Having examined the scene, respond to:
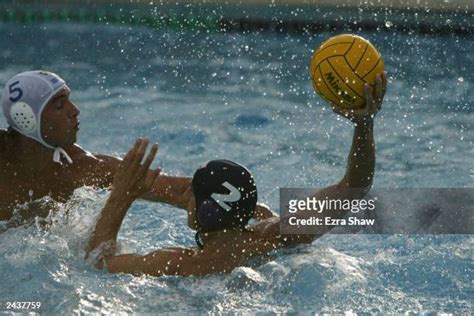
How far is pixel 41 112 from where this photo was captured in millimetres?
Answer: 4180

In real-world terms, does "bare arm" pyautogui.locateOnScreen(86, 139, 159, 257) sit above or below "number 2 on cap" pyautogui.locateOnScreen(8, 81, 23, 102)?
below

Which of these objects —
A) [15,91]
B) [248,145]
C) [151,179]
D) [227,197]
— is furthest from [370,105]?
[248,145]

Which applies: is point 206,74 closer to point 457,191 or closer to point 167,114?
point 167,114

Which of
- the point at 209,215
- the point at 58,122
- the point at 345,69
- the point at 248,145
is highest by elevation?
the point at 345,69

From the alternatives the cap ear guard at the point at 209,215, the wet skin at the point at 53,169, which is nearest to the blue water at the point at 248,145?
the wet skin at the point at 53,169

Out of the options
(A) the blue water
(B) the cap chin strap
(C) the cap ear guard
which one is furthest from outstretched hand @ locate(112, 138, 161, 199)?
(B) the cap chin strap

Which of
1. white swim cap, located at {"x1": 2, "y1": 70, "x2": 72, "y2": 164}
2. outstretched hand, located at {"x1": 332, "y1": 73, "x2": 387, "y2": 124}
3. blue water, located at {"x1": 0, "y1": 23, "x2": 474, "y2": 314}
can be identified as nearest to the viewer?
outstretched hand, located at {"x1": 332, "y1": 73, "x2": 387, "y2": 124}

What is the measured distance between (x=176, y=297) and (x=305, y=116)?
10.7 feet

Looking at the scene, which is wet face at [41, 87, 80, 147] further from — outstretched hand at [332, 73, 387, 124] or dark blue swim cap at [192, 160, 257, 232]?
outstretched hand at [332, 73, 387, 124]

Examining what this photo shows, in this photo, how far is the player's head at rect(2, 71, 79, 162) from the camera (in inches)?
164

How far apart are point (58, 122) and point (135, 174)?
26.6 inches

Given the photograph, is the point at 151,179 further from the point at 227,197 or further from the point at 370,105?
the point at 370,105

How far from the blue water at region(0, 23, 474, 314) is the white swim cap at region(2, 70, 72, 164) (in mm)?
415

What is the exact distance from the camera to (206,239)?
3811 millimetres
